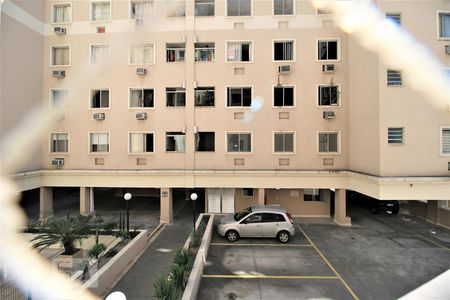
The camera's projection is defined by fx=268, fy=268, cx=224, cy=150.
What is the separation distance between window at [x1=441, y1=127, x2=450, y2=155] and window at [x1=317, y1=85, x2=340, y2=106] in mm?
5680

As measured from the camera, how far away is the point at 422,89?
13383 millimetres

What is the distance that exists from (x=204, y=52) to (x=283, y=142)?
785cm

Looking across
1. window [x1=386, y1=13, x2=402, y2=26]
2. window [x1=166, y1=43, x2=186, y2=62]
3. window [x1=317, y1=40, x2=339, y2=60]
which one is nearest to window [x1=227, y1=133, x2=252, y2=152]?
window [x1=166, y1=43, x2=186, y2=62]

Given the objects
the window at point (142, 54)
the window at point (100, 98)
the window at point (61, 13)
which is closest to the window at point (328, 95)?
the window at point (142, 54)

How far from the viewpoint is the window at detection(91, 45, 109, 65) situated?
59.7 ft

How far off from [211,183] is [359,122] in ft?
31.6

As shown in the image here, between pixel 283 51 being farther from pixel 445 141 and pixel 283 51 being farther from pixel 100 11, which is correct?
pixel 100 11

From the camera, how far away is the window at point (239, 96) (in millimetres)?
17453

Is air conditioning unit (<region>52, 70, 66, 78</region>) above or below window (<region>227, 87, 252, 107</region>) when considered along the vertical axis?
above

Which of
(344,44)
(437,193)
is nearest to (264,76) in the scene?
(344,44)

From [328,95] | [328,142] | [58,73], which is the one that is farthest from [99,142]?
[328,95]

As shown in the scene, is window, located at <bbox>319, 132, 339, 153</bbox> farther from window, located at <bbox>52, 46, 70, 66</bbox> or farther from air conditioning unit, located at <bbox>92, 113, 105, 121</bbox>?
window, located at <bbox>52, 46, 70, 66</bbox>

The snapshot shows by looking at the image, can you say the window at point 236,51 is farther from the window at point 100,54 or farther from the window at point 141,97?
the window at point 100,54

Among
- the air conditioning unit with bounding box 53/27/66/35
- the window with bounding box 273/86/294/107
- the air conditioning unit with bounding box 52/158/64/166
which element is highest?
the air conditioning unit with bounding box 53/27/66/35
